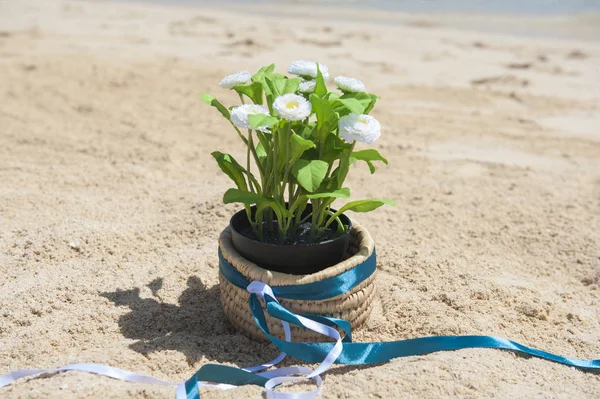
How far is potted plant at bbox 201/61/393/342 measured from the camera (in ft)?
5.64

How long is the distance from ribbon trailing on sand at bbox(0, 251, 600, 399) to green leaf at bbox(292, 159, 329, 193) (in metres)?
0.28

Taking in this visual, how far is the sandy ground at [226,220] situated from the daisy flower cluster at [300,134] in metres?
0.44

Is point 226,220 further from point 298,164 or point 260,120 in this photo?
point 260,120

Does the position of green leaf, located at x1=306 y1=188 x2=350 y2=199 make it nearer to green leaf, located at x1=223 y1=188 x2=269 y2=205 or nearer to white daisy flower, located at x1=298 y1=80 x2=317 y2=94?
green leaf, located at x1=223 y1=188 x2=269 y2=205

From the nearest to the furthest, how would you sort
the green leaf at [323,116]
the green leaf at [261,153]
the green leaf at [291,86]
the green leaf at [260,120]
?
1. the green leaf at [260,120]
2. the green leaf at [323,116]
3. the green leaf at [291,86]
4. the green leaf at [261,153]

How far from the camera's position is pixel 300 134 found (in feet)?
6.19

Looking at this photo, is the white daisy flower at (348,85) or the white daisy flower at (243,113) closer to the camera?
the white daisy flower at (243,113)

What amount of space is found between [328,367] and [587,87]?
4.66m

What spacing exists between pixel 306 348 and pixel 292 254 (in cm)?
27

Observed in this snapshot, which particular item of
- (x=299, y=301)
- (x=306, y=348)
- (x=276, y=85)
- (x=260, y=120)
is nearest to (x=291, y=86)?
(x=276, y=85)

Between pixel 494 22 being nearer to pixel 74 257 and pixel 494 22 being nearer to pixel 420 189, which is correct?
pixel 420 189

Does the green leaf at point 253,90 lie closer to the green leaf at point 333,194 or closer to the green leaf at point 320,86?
the green leaf at point 320,86

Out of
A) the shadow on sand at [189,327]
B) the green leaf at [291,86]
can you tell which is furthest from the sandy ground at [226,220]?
the green leaf at [291,86]

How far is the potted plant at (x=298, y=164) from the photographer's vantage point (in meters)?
1.72
